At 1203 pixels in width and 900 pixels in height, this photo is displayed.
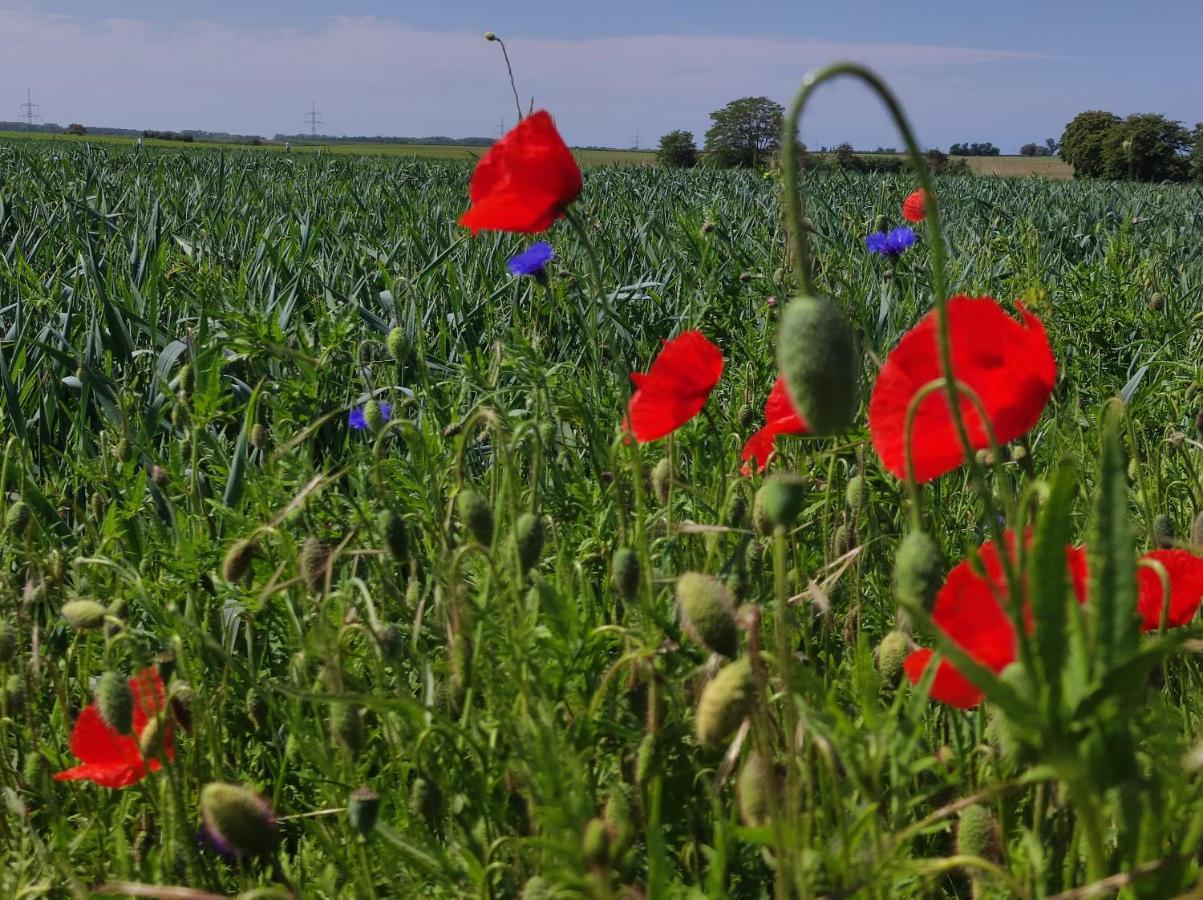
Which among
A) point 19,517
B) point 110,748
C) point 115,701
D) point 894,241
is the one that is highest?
point 894,241

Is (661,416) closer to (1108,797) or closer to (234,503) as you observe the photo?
(1108,797)

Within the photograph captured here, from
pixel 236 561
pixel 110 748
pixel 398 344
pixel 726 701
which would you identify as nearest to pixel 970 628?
pixel 726 701

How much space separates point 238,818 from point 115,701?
0.19 meters

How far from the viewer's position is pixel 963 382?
3.01 ft

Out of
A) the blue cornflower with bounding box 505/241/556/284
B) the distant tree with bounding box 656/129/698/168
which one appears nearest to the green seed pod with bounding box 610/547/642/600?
the blue cornflower with bounding box 505/241/556/284

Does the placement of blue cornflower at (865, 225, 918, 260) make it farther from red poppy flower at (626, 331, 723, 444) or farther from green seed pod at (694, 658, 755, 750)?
green seed pod at (694, 658, 755, 750)

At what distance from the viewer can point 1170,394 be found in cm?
232

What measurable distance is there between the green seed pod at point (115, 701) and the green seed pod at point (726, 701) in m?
0.53

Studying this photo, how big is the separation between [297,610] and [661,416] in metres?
0.56

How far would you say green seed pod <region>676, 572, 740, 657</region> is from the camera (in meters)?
0.81

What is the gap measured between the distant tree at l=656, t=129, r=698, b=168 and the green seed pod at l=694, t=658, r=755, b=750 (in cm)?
2607

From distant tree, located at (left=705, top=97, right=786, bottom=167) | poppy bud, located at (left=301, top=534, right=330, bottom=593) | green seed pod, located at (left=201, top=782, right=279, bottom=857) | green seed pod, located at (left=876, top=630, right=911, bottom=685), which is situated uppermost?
distant tree, located at (left=705, top=97, right=786, bottom=167)

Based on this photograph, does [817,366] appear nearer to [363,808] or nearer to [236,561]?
[363,808]

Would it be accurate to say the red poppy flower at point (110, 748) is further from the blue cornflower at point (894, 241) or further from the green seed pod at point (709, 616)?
the blue cornflower at point (894, 241)
